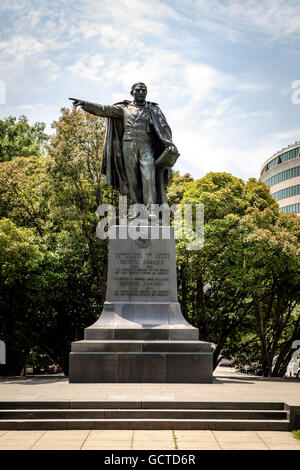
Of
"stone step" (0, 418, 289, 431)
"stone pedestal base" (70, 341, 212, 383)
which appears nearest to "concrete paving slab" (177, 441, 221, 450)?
"stone step" (0, 418, 289, 431)

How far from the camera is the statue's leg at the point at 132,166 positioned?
12.8m

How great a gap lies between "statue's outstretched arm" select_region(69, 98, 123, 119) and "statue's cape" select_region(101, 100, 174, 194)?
241mm

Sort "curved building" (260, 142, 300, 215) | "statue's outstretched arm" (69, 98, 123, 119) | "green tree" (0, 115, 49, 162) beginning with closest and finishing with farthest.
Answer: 1. "statue's outstretched arm" (69, 98, 123, 119)
2. "green tree" (0, 115, 49, 162)
3. "curved building" (260, 142, 300, 215)

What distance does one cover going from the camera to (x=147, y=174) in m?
12.6

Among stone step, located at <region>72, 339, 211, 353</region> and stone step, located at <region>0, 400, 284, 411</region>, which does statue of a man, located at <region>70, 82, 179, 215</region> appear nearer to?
stone step, located at <region>72, 339, 211, 353</region>

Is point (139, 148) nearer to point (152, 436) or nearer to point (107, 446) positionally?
point (152, 436)

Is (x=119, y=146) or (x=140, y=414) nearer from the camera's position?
(x=140, y=414)

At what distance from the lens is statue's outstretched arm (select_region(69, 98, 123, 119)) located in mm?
12034

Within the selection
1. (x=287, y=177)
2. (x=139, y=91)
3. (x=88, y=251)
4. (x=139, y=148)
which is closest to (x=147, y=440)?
(x=139, y=148)

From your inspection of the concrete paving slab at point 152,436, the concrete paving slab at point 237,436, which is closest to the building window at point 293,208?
the concrete paving slab at point 237,436

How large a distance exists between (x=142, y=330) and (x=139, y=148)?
4983 mm

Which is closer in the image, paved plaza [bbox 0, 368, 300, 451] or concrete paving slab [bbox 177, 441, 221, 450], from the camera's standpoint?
concrete paving slab [bbox 177, 441, 221, 450]

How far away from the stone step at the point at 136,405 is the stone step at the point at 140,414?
14 centimetres

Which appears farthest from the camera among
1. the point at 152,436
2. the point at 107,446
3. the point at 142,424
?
the point at 142,424
